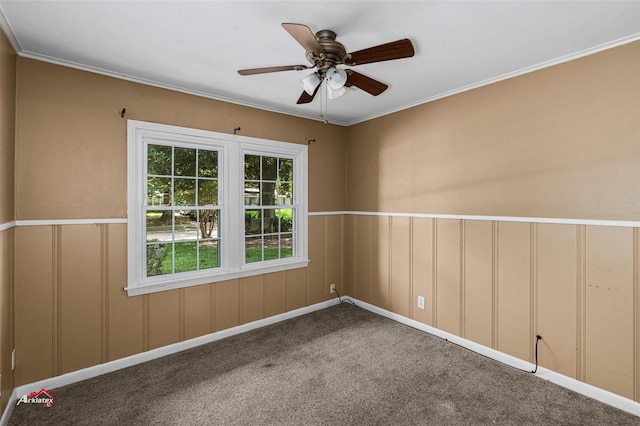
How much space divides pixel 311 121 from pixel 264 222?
1462mm

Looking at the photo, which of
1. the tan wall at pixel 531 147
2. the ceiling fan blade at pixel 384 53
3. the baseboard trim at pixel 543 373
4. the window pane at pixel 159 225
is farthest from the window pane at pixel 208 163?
the baseboard trim at pixel 543 373

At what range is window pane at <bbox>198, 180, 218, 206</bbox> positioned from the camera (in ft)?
10.5

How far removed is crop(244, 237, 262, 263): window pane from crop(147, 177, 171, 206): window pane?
976 mm

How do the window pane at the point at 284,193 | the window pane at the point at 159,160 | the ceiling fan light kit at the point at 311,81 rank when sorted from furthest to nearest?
1. the window pane at the point at 284,193
2. the window pane at the point at 159,160
3. the ceiling fan light kit at the point at 311,81

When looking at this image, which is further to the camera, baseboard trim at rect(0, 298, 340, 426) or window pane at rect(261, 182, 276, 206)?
window pane at rect(261, 182, 276, 206)

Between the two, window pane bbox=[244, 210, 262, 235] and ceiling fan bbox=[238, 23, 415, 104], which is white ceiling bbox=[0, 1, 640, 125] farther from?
window pane bbox=[244, 210, 262, 235]

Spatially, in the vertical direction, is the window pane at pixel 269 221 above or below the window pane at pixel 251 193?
below

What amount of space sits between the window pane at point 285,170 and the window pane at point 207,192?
85cm

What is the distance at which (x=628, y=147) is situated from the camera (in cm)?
215

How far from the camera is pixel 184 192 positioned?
3098mm

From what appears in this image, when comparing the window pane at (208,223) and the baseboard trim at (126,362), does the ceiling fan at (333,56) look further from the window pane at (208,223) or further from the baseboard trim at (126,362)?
the baseboard trim at (126,362)

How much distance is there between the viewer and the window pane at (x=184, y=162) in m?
3.04

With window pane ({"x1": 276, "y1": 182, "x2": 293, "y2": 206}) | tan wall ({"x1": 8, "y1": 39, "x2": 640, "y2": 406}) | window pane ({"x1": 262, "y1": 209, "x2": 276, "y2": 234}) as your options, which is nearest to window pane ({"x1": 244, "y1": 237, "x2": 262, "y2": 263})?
window pane ({"x1": 262, "y1": 209, "x2": 276, "y2": 234})

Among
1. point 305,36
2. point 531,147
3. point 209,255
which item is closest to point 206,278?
point 209,255
